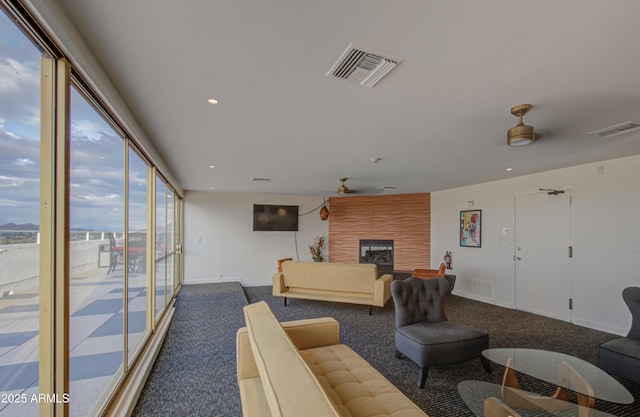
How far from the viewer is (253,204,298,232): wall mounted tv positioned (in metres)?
8.02

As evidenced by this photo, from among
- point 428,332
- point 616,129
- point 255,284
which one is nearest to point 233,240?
point 255,284

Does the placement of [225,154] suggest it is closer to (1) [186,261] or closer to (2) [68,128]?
(2) [68,128]

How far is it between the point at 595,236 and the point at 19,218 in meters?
6.19

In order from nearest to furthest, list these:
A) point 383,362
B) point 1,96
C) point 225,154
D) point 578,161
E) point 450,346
→ point 1,96 → point 450,346 → point 383,362 → point 225,154 → point 578,161

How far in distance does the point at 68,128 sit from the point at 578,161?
5.82 metres

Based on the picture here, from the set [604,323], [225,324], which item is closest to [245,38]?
[225,324]

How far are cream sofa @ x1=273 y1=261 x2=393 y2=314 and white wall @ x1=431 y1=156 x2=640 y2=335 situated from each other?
98.3 inches

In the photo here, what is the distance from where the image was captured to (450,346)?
270 centimetres

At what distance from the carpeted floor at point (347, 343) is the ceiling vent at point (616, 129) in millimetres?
2444

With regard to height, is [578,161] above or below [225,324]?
above

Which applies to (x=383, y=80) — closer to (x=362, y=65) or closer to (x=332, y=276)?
(x=362, y=65)

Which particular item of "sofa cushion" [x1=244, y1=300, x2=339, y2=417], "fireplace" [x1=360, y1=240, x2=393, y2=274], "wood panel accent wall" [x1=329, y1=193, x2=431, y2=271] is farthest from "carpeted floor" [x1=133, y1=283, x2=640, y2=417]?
"fireplace" [x1=360, y1=240, x2=393, y2=274]

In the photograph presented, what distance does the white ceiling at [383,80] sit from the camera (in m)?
1.35

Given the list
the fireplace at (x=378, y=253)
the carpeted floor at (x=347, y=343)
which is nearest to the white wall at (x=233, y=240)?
the carpeted floor at (x=347, y=343)
